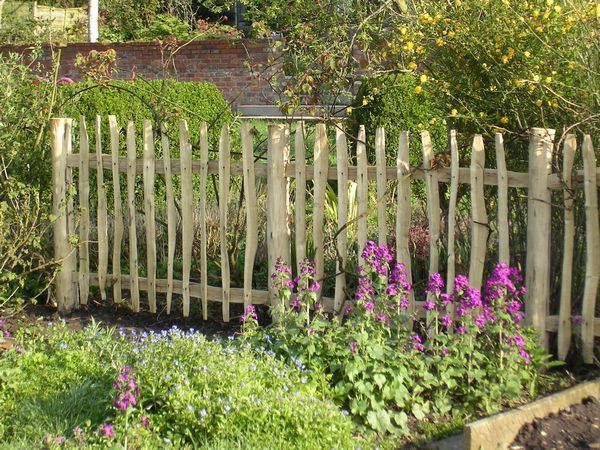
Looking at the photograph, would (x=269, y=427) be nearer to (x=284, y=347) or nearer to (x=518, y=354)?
(x=284, y=347)

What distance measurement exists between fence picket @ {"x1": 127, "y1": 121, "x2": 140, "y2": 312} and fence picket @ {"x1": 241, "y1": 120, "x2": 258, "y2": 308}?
83 centimetres

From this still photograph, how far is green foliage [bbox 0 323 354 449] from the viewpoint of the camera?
12.2 feet

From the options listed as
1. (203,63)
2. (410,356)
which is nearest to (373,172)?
(410,356)

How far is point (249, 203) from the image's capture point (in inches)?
222

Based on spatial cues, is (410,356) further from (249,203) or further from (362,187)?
(249,203)

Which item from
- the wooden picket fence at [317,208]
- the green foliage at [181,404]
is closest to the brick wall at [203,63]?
the wooden picket fence at [317,208]

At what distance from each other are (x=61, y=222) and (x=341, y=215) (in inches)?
83.9

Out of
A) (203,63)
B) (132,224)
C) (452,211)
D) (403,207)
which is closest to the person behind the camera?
(452,211)

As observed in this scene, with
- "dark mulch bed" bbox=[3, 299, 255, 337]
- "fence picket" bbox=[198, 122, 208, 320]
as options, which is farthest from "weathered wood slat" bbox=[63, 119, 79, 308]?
"fence picket" bbox=[198, 122, 208, 320]

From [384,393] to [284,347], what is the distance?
1.90ft

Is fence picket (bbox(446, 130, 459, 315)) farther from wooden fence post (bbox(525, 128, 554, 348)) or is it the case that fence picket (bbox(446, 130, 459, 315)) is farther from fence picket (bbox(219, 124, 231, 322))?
fence picket (bbox(219, 124, 231, 322))

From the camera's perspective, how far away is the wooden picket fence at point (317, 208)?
15.5ft

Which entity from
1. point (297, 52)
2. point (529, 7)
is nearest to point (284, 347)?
point (529, 7)

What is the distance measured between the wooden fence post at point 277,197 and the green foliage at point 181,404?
1217 mm
